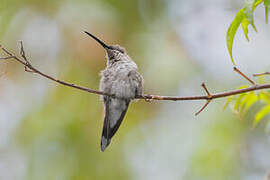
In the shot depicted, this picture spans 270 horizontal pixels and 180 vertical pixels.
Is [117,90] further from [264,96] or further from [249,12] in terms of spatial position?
Result: [249,12]

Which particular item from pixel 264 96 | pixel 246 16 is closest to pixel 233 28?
pixel 246 16

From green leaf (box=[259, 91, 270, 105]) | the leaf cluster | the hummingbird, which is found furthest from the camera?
the hummingbird

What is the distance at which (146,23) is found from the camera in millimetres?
7473

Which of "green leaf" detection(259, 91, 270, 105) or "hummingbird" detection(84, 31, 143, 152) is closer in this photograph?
"green leaf" detection(259, 91, 270, 105)

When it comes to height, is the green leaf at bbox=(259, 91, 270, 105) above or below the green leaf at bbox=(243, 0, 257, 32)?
below

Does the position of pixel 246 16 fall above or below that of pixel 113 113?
below

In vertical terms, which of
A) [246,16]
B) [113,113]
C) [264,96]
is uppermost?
[113,113]

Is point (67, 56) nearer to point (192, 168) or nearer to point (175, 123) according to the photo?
point (175, 123)

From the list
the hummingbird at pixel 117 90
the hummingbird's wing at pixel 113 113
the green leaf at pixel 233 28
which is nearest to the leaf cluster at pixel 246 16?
the green leaf at pixel 233 28

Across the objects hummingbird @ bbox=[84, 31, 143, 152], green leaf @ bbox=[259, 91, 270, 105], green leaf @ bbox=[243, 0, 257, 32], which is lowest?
green leaf @ bbox=[259, 91, 270, 105]

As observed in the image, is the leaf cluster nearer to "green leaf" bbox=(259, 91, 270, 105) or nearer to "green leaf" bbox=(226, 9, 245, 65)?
"green leaf" bbox=(226, 9, 245, 65)

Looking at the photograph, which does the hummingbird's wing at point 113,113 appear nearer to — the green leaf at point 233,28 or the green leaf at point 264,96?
the green leaf at point 264,96

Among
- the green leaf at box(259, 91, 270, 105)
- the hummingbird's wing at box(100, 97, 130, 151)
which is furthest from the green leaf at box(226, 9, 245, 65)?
the hummingbird's wing at box(100, 97, 130, 151)

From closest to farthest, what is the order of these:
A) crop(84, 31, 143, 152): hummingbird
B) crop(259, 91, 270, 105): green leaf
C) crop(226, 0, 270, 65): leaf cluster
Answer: crop(226, 0, 270, 65): leaf cluster → crop(259, 91, 270, 105): green leaf → crop(84, 31, 143, 152): hummingbird
